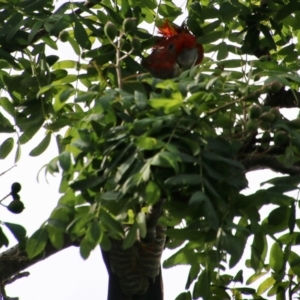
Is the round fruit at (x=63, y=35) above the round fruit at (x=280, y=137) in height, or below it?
above

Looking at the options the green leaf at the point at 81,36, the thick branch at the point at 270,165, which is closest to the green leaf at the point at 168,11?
the green leaf at the point at 81,36

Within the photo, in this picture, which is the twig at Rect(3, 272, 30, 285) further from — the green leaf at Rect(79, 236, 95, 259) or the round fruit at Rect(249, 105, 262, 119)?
the round fruit at Rect(249, 105, 262, 119)

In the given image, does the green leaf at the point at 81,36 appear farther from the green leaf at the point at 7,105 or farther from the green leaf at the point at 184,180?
the green leaf at the point at 184,180

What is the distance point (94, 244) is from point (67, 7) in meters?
1.17

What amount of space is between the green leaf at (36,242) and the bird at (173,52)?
1821 mm

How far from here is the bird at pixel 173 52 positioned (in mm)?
3757

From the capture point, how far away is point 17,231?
88.0 inches

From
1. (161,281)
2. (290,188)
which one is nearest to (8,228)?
(290,188)

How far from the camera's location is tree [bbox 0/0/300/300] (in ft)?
5.96

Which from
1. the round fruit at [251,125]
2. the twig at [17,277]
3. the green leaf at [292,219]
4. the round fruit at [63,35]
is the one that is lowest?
the green leaf at [292,219]

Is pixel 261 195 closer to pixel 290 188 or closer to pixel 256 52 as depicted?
pixel 290 188

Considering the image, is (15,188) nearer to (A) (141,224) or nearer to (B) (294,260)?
(A) (141,224)

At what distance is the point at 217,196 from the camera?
5.96 ft

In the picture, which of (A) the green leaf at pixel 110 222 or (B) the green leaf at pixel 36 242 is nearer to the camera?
(A) the green leaf at pixel 110 222
